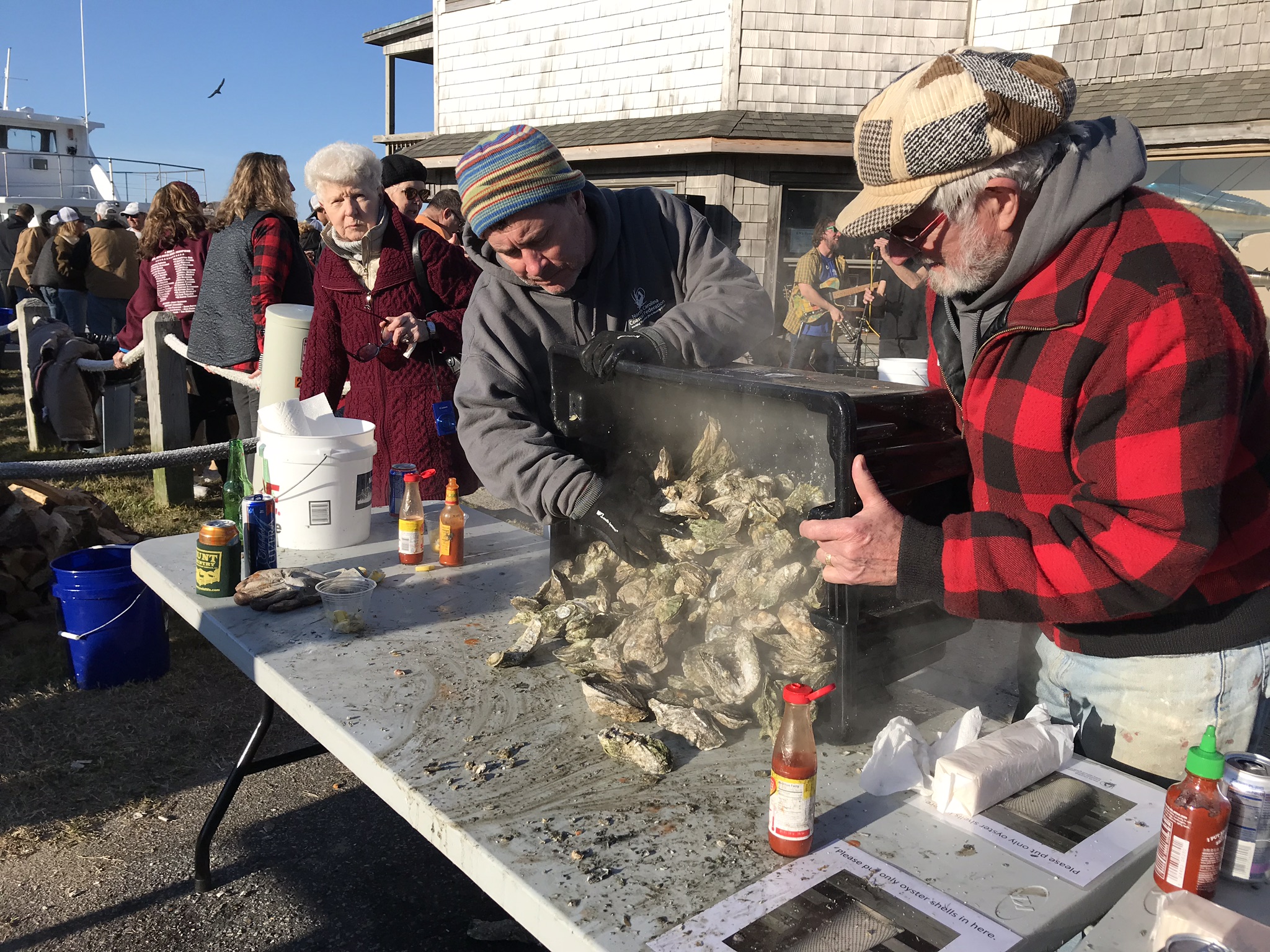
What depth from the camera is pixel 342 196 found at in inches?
145

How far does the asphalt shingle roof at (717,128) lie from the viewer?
32.0 ft

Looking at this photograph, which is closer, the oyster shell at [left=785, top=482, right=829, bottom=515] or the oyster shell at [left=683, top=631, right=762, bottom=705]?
the oyster shell at [left=683, top=631, right=762, bottom=705]

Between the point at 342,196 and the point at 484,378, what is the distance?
1.67 metres

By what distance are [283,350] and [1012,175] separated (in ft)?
12.4

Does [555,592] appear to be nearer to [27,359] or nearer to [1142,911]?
[1142,911]

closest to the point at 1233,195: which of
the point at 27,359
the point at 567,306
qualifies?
the point at 567,306

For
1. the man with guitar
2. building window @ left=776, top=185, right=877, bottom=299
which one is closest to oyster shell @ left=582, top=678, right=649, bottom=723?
the man with guitar

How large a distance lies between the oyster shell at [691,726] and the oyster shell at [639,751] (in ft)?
0.17

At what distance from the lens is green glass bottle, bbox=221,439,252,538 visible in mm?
2920

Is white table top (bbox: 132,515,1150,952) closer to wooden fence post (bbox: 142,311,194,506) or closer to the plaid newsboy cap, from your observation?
the plaid newsboy cap

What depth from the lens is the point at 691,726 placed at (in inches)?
69.4

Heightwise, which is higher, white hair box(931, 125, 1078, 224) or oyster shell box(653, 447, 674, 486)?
white hair box(931, 125, 1078, 224)

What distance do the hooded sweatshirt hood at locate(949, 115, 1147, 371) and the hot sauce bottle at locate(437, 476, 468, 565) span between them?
5.67 feet

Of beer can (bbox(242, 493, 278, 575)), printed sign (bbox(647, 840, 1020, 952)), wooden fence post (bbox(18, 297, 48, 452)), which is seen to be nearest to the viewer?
printed sign (bbox(647, 840, 1020, 952))
